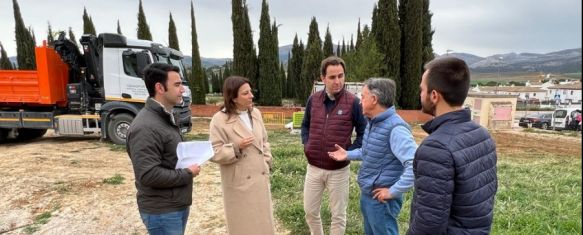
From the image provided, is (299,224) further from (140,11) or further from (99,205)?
(140,11)

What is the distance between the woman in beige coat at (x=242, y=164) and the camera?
2.76m

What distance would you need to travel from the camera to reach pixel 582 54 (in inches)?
25.5

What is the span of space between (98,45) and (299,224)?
324 inches

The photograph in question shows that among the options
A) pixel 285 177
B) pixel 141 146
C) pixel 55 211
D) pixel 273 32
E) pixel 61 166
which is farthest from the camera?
pixel 273 32

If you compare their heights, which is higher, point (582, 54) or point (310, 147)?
point (582, 54)

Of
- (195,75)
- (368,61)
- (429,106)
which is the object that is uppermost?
(368,61)

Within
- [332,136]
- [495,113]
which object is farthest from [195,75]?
[332,136]

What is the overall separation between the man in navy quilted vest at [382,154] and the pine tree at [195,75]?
22733 mm

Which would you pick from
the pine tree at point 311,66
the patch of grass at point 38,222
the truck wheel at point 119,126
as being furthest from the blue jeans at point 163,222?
the pine tree at point 311,66

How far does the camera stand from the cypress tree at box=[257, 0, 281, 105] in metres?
25.3

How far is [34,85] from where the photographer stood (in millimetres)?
10008

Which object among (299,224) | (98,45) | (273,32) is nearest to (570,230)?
(299,224)

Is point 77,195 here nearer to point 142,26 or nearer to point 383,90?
point 383,90

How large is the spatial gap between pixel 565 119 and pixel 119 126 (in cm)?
2408
